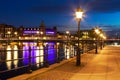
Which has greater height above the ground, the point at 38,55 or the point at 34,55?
the point at 38,55

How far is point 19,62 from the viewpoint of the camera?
36531 millimetres

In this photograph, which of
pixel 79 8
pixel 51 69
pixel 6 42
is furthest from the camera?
pixel 6 42

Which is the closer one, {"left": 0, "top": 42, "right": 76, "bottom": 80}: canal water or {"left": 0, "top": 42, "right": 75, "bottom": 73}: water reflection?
{"left": 0, "top": 42, "right": 76, "bottom": 80}: canal water

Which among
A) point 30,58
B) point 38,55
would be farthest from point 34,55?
point 30,58

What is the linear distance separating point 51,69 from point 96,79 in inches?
193

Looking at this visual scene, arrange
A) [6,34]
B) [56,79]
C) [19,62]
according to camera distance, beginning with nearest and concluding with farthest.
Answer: [56,79]
[19,62]
[6,34]

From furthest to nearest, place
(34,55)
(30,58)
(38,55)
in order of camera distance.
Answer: (34,55) → (38,55) → (30,58)

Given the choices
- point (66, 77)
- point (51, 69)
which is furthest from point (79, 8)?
point (66, 77)

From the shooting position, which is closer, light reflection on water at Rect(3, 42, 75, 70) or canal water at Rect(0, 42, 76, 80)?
canal water at Rect(0, 42, 76, 80)

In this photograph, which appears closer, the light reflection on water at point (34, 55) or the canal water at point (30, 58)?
the canal water at point (30, 58)

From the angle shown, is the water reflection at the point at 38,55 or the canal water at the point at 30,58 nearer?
the canal water at the point at 30,58

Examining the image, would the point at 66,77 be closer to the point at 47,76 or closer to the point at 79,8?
the point at 47,76

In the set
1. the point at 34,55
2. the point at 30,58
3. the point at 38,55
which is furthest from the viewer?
the point at 34,55

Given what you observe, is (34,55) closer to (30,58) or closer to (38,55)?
(38,55)
